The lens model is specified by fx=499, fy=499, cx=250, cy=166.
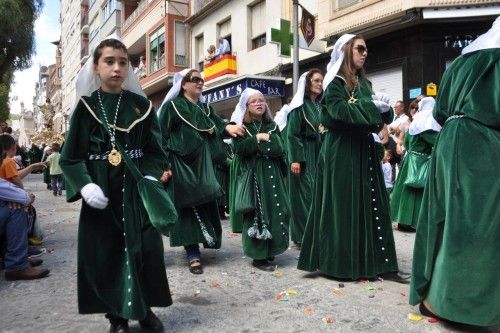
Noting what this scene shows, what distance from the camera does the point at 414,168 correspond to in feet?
22.3

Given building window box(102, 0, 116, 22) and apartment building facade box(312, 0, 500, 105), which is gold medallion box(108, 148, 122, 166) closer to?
apartment building facade box(312, 0, 500, 105)

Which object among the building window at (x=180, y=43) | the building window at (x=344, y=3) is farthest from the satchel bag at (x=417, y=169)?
the building window at (x=180, y=43)

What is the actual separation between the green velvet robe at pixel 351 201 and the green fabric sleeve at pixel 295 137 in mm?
1184

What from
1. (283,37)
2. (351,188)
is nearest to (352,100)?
(351,188)

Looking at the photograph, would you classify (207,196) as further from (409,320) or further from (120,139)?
(409,320)

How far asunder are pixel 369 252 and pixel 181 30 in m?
21.2

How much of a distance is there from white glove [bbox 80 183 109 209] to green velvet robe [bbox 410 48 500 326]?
2.04 metres

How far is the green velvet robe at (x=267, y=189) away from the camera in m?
4.98

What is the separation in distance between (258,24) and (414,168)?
12371 millimetres

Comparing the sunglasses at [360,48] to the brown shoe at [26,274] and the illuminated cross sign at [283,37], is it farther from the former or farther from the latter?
the illuminated cross sign at [283,37]

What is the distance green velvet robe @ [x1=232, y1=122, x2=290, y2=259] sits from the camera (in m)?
4.98

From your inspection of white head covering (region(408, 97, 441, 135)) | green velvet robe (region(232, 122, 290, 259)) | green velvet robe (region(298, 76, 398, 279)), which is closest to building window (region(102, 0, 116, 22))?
white head covering (region(408, 97, 441, 135))

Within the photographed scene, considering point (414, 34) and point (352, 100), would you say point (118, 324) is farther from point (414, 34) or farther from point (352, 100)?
point (414, 34)

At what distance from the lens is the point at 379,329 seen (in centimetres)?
322
